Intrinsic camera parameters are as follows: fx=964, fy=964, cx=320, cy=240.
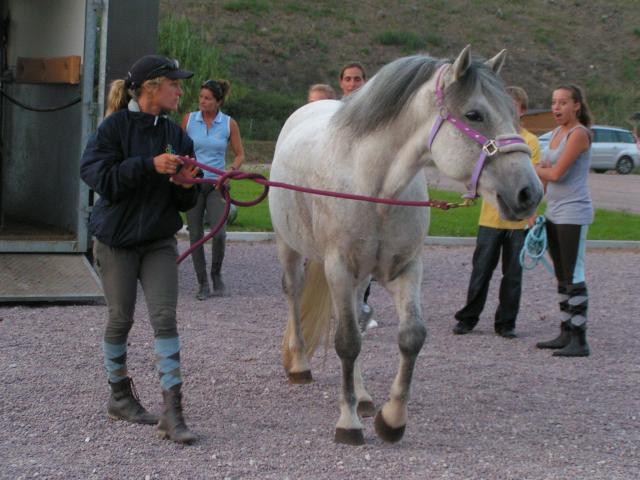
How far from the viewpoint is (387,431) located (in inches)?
176

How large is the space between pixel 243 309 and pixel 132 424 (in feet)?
11.4

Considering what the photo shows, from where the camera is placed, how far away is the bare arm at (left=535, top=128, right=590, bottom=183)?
661 centimetres

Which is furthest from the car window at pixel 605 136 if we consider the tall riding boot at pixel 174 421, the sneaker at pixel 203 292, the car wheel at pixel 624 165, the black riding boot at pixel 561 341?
the tall riding boot at pixel 174 421

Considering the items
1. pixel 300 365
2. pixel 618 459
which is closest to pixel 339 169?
pixel 300 365

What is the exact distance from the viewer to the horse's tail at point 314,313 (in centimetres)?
586

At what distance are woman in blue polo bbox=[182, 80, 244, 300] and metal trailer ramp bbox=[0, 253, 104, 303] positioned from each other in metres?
0.96

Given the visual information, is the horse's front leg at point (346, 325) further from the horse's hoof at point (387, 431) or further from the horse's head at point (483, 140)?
the horse's head at point (483, 140)

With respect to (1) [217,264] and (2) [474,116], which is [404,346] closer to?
(2) [474,116]

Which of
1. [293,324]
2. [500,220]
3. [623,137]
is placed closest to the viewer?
[293,324]

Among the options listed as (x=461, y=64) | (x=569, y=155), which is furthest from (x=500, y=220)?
(x=461, y=64)

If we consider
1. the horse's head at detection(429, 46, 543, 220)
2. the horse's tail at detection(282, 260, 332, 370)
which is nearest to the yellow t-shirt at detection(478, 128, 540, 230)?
the horse's tail at detection(282, 260, 332, 370)

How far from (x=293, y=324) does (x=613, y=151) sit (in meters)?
27.6

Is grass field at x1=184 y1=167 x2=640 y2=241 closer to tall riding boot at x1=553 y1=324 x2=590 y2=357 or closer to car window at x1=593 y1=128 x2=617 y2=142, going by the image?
tall riding boot at x1=553 y1=324 x2=590 y2=357

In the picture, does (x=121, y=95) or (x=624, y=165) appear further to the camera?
(x=624, y=165)
